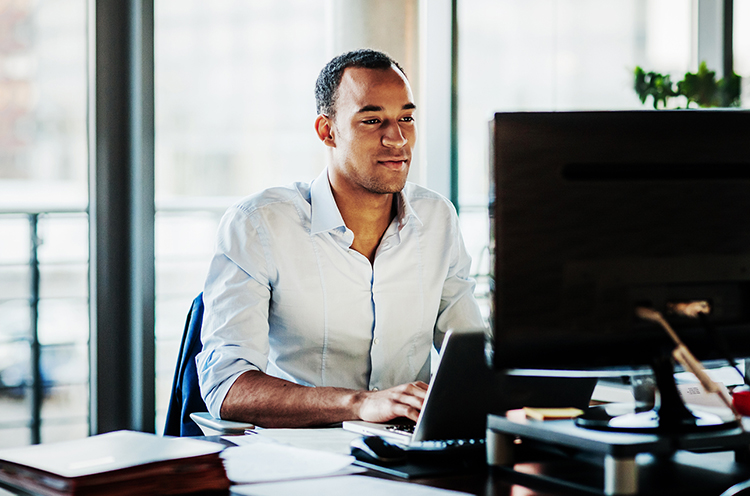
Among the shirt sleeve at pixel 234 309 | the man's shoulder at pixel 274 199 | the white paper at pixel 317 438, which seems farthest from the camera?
the man's shoulder at pixel 274 199

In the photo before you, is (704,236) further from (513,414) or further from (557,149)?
(513,414)

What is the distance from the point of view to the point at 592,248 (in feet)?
3.04

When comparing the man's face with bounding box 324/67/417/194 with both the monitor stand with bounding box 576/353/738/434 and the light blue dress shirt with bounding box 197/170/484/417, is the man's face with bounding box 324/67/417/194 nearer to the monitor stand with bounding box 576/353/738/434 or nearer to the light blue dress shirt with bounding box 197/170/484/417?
the light blue dress shirt with bounding box 197/170/484/417

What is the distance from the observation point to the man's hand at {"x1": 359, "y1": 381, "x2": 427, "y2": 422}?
131cm

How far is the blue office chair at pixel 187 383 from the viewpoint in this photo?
172 cm

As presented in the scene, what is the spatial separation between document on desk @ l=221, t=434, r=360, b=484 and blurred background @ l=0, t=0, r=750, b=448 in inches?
70.6

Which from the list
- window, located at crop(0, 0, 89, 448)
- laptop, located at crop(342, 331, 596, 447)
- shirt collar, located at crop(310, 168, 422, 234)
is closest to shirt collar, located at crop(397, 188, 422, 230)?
shirt collar, located at crop(310, 168, 422, 234)

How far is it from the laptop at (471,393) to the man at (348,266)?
0.57 m

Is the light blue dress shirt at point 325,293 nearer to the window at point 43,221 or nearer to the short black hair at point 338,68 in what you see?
the short black hair at point 338,68

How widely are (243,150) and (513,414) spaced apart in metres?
2.36

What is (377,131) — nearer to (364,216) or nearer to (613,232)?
(364,216)

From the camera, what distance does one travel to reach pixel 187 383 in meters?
1.74

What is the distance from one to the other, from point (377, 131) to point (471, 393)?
3.11 feet

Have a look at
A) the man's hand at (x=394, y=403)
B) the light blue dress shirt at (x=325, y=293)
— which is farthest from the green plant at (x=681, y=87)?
the man's hand at (x=394, y=403)
